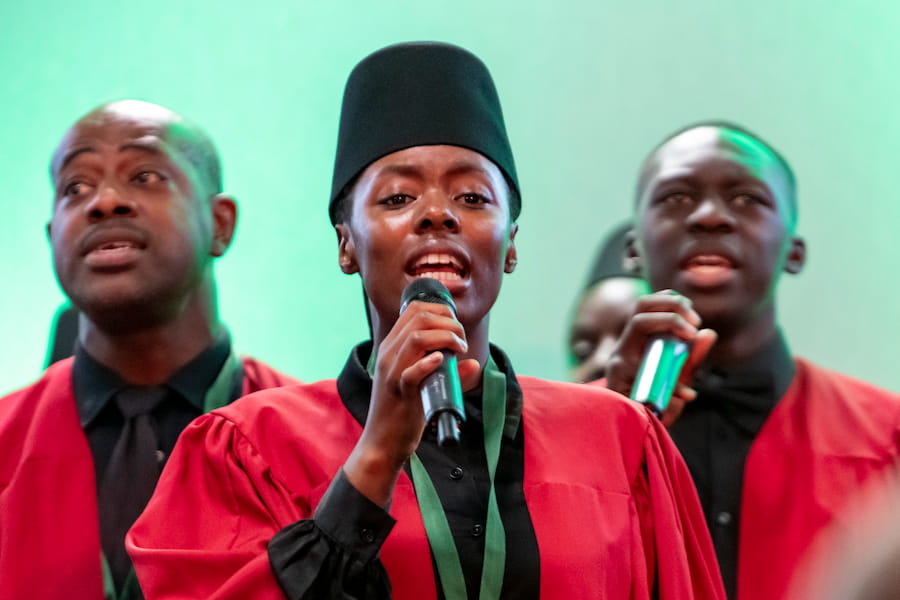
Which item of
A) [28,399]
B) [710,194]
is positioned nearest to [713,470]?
[710,194]

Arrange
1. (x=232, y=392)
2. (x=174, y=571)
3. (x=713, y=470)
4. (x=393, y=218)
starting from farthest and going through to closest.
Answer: (x=232, y=392)
(x=713, y=470)
(x=393, y=218)
(x=174, y=571)

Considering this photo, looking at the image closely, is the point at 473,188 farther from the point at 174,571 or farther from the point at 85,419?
the point at 85,419

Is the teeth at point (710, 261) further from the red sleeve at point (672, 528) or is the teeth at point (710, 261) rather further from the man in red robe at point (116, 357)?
the man in red robe at point (116, 357)

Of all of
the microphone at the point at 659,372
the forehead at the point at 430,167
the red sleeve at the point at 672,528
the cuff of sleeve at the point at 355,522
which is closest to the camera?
the cuff of sleeve at the point at 355,522

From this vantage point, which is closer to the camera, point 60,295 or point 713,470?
point 713,470

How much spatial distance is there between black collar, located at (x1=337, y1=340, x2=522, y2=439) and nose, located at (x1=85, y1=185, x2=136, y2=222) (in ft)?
3.11

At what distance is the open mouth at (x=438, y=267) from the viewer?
99.1 inches

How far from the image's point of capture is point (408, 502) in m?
2.43

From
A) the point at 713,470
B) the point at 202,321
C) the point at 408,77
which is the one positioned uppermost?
the point at 408,77

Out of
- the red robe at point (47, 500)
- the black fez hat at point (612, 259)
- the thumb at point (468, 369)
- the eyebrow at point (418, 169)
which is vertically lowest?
the red robe at point (47, 500)

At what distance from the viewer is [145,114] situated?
358 cm

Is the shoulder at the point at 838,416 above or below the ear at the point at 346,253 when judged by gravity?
below

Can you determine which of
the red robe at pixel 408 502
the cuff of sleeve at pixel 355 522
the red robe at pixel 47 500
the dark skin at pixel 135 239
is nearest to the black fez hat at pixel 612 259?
the dark skin at pixel 135 239

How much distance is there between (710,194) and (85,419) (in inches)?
59.0
